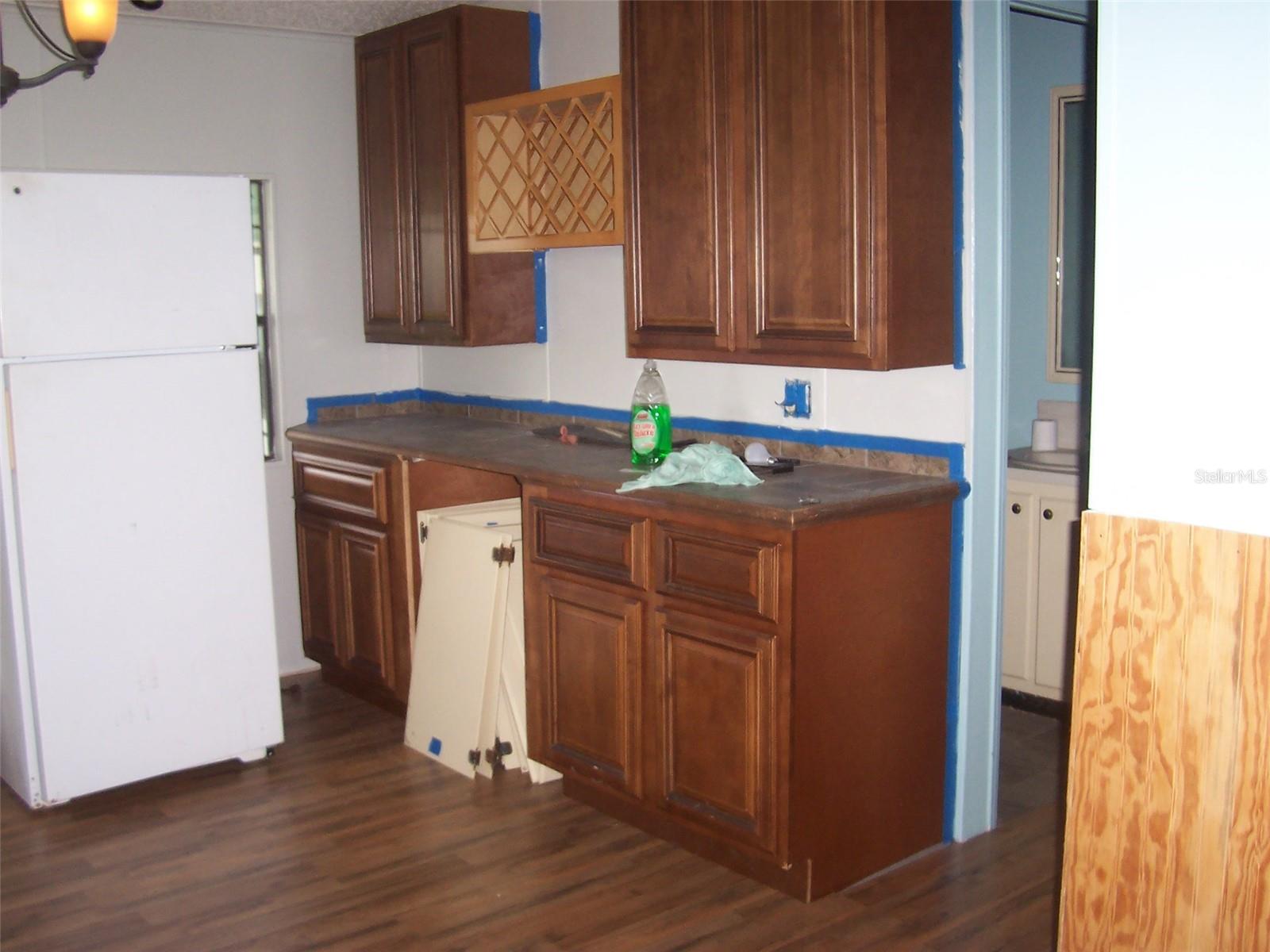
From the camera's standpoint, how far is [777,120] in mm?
2963

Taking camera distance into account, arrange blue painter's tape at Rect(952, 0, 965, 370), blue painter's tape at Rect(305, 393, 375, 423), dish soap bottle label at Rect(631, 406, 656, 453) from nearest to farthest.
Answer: blue painter's tape at Rect(952, 0, 965, 370) → dish soap bottle label at Rect(631, 406, 656, 453) → blue painter's tape at Rect(305, 393, 375, 423)

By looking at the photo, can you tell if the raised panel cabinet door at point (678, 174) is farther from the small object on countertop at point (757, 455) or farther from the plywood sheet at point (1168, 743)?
the plywood sheet at point (1168, 743)

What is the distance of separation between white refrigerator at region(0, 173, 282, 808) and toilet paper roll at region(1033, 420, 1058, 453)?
2517 millimetres

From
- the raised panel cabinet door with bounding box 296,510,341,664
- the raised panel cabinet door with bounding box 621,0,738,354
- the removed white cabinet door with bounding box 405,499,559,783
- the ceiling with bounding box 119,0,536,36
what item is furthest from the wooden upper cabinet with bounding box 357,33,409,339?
the raised panel cabinet door with bounding box 621,0,738,354

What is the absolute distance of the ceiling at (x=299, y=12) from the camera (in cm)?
406

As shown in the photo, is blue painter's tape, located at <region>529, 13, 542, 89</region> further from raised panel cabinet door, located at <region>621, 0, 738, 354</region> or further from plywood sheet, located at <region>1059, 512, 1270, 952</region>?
plywood sheet, located at <region>1059, 512, 1270, 952</region>

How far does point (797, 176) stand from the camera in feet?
9.64

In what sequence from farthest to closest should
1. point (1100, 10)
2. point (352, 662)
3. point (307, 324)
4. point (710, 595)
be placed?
point (307, 324) → point (352, 662) → point (710, 595) → point (1100, 10)

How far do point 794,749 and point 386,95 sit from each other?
284 cm

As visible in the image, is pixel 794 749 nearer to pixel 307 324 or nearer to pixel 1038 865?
pixel 1038 865

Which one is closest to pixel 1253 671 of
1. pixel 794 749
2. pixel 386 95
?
pixel 794 749

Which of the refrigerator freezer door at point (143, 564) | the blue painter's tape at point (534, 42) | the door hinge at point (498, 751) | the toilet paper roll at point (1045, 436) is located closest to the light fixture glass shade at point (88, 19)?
the refrigerator freezer door at point (143, 564)

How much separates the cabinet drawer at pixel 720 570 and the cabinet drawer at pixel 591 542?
0.27ft

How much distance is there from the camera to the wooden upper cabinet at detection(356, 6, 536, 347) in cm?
412
